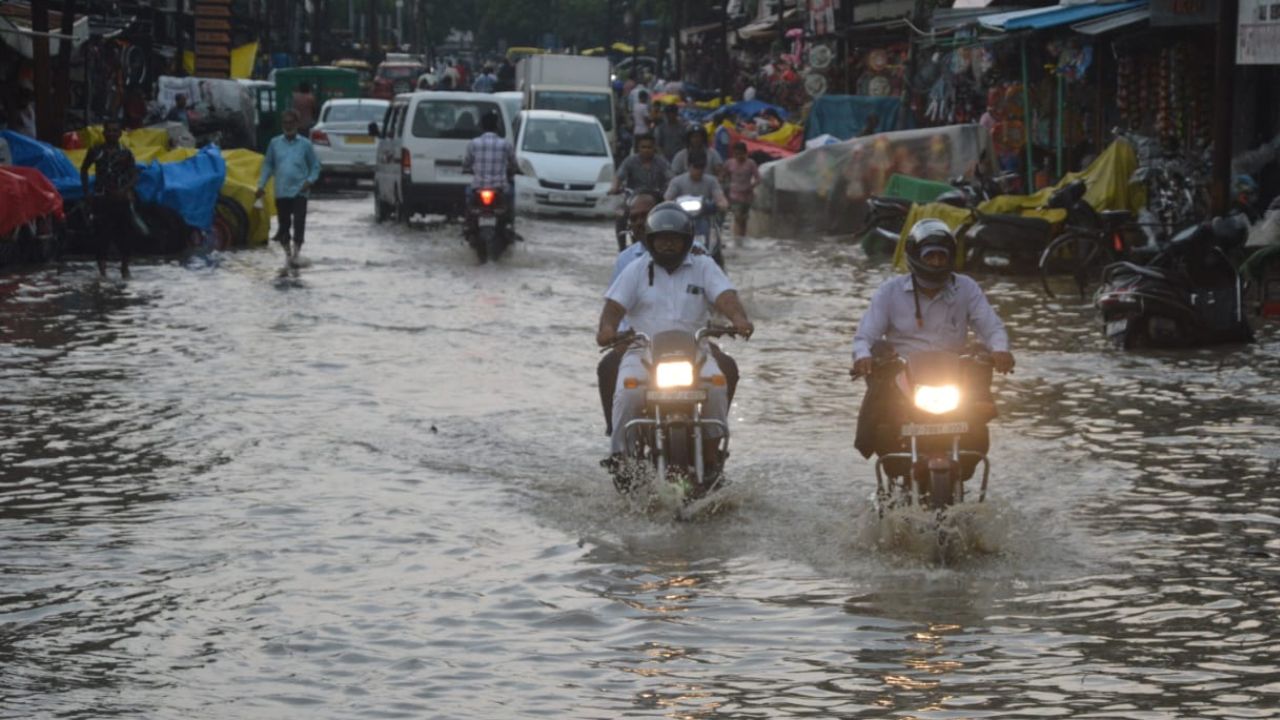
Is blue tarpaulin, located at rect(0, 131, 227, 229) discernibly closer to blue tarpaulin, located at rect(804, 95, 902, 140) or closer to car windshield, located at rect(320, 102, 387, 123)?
car windshield, located at rect(320, 102, 387, 123)

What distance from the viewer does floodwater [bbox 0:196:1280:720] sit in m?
6.47

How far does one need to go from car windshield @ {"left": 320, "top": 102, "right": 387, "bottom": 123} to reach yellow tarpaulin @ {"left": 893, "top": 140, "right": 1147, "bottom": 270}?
59.5 feet

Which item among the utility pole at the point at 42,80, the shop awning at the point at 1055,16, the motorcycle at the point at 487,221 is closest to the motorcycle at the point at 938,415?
the motorcycle at the point at 487,221

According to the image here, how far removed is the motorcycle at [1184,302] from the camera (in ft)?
52.9

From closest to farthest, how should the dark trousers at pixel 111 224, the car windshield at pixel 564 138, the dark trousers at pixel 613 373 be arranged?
the dark trousers at pixel 613 373 < the dark trousers at pixel 111 224 < the car windshield at pixel 564 138

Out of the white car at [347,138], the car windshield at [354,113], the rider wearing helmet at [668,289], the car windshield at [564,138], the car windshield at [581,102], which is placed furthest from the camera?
the car windshield at [581,102]

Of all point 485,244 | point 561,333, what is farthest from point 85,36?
point 561,333

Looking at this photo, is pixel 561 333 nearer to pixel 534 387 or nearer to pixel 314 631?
pixel 534 387

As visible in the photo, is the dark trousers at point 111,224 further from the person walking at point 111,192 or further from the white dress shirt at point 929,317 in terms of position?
the white dress shirt at point 929,317

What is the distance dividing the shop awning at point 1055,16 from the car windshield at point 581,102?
48.3 ft

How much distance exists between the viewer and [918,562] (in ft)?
26.7

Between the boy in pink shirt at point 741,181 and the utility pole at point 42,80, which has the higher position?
the utility pole at point 42,80

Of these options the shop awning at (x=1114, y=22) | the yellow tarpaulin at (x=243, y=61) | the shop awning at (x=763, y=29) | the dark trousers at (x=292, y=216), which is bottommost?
the dark trousers at (x=292, y=216)

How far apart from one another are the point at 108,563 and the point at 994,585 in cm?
336
